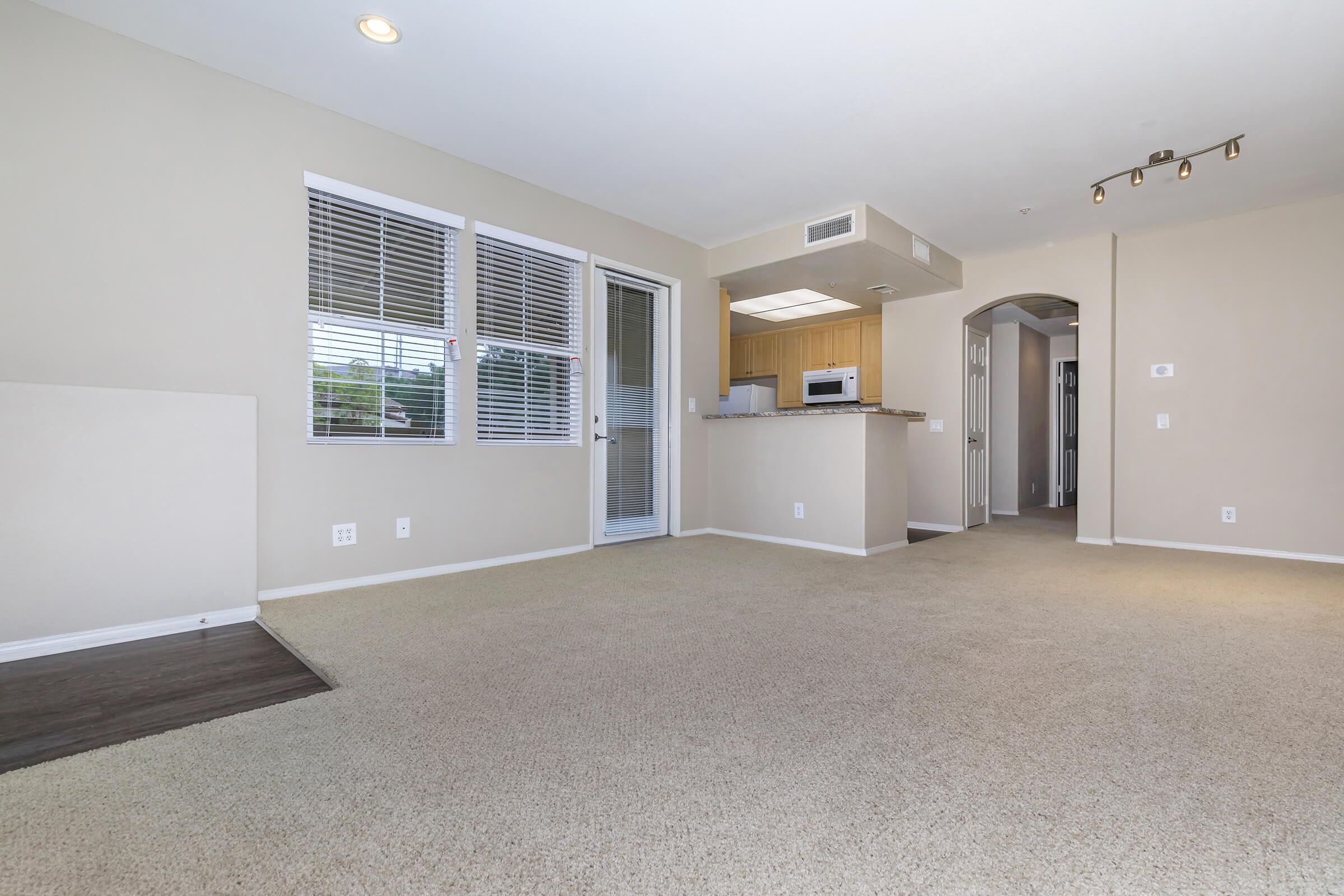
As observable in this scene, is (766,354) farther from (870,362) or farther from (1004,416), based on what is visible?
(1004,416)

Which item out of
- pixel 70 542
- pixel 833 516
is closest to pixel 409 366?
pixel 70 542

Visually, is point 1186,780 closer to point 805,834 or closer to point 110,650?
point 805,834

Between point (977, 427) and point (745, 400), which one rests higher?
point (745, 400)

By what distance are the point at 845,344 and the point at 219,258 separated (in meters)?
6.23

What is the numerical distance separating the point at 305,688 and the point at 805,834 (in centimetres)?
161

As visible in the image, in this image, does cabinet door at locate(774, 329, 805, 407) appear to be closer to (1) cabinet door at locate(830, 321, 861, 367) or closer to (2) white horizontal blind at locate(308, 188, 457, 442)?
(1) cabinet door at locate(830, 321, 861, 367)

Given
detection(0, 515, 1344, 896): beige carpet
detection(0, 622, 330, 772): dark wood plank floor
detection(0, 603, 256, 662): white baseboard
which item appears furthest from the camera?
detection(0, 603, 256, 662): white baseboard

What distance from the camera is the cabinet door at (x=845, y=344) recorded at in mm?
7359

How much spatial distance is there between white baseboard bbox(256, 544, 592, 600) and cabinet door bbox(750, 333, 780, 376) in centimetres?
460

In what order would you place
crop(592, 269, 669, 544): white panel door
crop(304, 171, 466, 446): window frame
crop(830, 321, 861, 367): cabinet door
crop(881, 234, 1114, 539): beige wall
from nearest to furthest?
crop(304, 171, 466, 446): window frame < crop(592, 269, 669, 544): white panel door < crop(881, 234, 1114, 539): beige wall < crop(830, 321, 861, 367): cabinet door

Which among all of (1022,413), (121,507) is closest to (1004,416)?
(1022,413)

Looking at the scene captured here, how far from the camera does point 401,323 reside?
140 inches

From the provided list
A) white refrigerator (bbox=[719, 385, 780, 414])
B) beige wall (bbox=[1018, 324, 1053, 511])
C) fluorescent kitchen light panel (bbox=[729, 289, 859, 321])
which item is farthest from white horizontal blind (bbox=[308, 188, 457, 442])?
beige wall (bbox=[1018, 324, 1053, 511])

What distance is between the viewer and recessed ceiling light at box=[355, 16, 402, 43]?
2.62 meters
